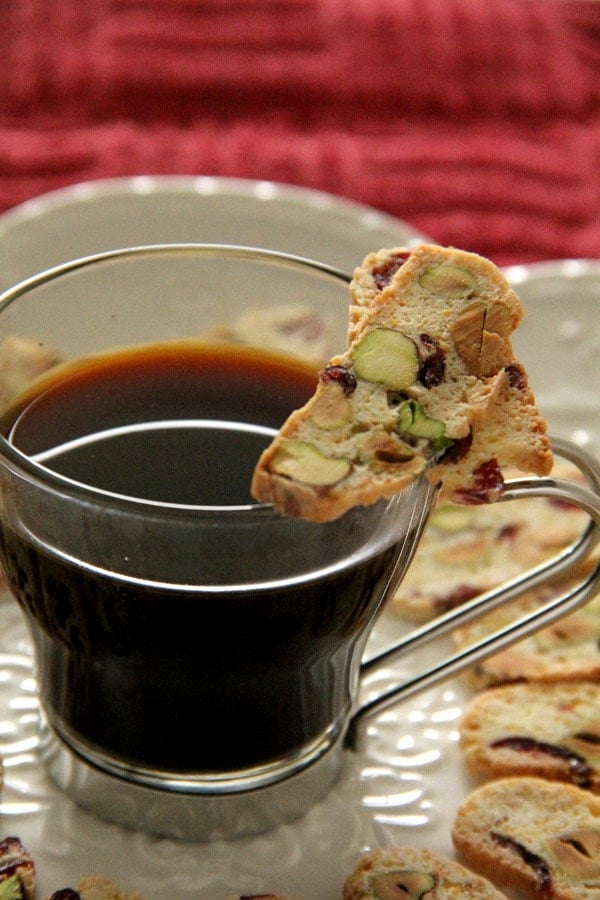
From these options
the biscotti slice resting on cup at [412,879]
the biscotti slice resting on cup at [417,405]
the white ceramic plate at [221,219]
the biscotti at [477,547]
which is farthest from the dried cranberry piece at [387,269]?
the white ceramic plate at [221,219]

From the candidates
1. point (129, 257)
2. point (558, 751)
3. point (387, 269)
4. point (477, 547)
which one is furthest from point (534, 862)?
point (129, 257)

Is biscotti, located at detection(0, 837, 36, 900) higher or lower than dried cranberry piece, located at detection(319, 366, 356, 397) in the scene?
lower

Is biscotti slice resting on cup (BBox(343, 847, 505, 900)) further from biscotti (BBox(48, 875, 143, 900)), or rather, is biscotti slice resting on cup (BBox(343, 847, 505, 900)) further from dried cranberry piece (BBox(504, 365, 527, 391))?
dried cranberry piece (BBox(504, 365, 527, 391))

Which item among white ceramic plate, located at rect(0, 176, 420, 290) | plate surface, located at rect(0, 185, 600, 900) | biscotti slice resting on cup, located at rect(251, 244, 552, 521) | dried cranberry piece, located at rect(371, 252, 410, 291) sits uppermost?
dried cranberry piece, located at rect(371, 252, 410, 291)

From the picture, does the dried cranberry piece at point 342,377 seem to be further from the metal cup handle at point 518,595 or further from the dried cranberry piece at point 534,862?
the dried cranberry piece at point 534,862

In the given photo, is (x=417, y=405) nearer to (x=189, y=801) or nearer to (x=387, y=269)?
(x=387, y=269)

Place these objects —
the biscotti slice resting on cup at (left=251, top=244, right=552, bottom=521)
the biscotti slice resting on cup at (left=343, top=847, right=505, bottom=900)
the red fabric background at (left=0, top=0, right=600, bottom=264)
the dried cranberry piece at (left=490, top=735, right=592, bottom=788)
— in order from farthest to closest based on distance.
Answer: the red fabric background at (left=0, top=0, right=600, bottom=264), the dried cranberry piece at (left=490, top=735, right=592, bottom=788), the biscotti slice resting on cup at (left=343, top=847, right=505, bottom=900), the biscotti slice resting on cup at (left=251, top=244, right=552, bottom=521)

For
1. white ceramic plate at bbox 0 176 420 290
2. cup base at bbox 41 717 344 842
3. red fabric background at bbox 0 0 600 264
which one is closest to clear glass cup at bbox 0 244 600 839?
cup base at bbox 41 717 344 842
